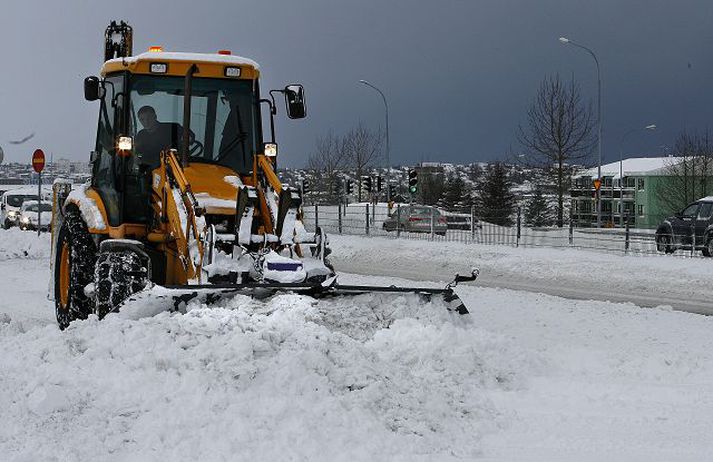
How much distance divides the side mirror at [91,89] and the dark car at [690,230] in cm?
1664

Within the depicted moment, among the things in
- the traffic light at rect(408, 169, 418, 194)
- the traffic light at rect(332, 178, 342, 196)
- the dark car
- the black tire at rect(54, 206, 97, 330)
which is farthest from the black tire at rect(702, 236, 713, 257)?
the traffic light at rect(332, 178, 342, 196)

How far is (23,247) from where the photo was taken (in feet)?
70.2

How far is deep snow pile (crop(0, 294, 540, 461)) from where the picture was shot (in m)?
4.82

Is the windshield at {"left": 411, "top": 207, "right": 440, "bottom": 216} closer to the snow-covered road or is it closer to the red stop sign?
the snow-covered road

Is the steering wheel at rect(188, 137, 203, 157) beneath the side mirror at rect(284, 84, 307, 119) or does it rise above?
beneath

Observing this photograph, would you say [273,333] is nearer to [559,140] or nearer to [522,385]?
[522,385]

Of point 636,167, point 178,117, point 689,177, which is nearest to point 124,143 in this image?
point 178,117

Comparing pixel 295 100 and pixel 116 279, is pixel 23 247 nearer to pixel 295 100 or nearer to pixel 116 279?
pixel 295 100

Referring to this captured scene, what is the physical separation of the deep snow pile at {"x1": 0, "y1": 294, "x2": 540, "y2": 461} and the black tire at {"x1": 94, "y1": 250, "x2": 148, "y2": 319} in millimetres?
851

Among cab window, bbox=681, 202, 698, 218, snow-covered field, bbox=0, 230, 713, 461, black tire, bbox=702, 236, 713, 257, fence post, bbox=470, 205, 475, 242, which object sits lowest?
snow-covered field, bbox=0, 230, 713, 461

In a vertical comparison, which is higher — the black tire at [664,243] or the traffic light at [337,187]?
the traffic light at [337,187]

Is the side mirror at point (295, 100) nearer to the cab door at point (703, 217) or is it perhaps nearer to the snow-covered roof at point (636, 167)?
the cab door at point (703, 217)

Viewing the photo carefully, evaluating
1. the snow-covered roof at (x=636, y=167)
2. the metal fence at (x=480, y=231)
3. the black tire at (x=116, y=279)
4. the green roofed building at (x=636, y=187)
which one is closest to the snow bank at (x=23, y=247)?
the metal fence at (x=480, y=231)

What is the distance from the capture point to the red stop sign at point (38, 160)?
23.9 m
